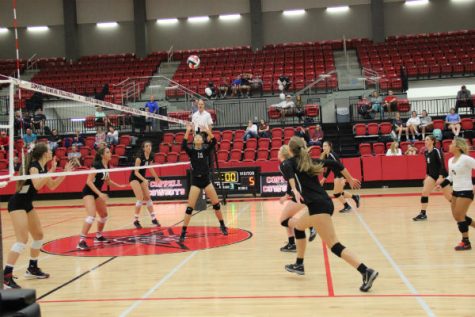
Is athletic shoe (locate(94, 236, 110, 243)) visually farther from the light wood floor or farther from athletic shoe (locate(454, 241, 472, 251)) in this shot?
athletic shoe (locate(454, 241, 472, 251))

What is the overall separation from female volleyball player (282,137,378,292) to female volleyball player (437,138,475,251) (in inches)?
94.0

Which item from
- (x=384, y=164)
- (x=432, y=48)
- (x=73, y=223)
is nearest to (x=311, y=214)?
(x=73, y=223)

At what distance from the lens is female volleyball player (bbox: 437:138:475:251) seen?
7.61 m

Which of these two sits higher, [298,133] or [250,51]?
[250,51]

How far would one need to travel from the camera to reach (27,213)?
6.72 m

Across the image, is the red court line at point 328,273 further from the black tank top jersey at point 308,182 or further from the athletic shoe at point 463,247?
the athletic shoe at point 463,247

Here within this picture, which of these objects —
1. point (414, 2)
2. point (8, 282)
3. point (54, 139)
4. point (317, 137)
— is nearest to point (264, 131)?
point (317, 137)

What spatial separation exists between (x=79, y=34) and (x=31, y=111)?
1229 cm

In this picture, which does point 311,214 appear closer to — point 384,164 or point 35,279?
point 35,279

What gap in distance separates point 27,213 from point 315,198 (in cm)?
381

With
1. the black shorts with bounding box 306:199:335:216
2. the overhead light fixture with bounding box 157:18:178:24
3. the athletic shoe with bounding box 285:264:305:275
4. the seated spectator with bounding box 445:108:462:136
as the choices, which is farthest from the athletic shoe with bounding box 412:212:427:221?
the overhead light fixture with bounding box 157:18:178:24

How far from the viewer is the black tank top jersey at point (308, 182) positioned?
19.5 feet

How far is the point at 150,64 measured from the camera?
3225 centimetres

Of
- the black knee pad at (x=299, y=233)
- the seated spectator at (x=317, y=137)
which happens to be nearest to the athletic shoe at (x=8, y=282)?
the black knee pad at (x=299, y=233)
